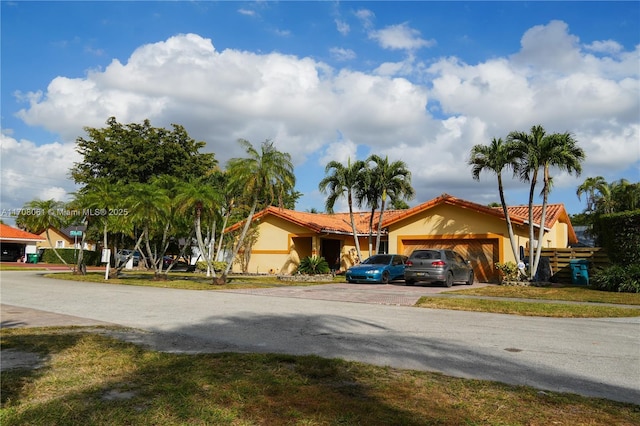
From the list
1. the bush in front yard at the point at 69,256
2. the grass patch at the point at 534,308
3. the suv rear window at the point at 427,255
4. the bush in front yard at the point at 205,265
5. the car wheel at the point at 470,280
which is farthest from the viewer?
the bush in front yard at the point at 69,256

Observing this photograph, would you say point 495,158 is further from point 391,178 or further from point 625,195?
point 625,195

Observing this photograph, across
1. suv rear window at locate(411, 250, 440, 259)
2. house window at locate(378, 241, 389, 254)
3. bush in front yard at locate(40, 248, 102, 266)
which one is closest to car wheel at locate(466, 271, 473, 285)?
suv rear window at locate(411, 250, 440, 259)

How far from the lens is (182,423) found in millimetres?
4230

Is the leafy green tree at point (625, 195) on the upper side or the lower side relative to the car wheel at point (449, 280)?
upper

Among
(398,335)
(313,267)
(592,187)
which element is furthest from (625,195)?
(398,335)

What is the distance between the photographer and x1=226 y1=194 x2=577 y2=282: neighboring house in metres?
25.9

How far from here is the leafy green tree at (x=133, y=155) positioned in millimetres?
41641

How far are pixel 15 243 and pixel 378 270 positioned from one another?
51434mm

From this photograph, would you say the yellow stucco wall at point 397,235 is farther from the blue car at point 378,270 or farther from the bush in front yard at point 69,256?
the bush in front yard at point 69,256

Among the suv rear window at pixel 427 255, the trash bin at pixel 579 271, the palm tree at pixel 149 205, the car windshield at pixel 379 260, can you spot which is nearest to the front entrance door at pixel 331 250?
the car windshield at pixel 379 260

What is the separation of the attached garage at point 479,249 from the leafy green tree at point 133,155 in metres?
23.0

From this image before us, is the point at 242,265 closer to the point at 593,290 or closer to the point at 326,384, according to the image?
the point at 593,290

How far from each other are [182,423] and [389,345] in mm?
4529

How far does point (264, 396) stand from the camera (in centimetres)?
500
